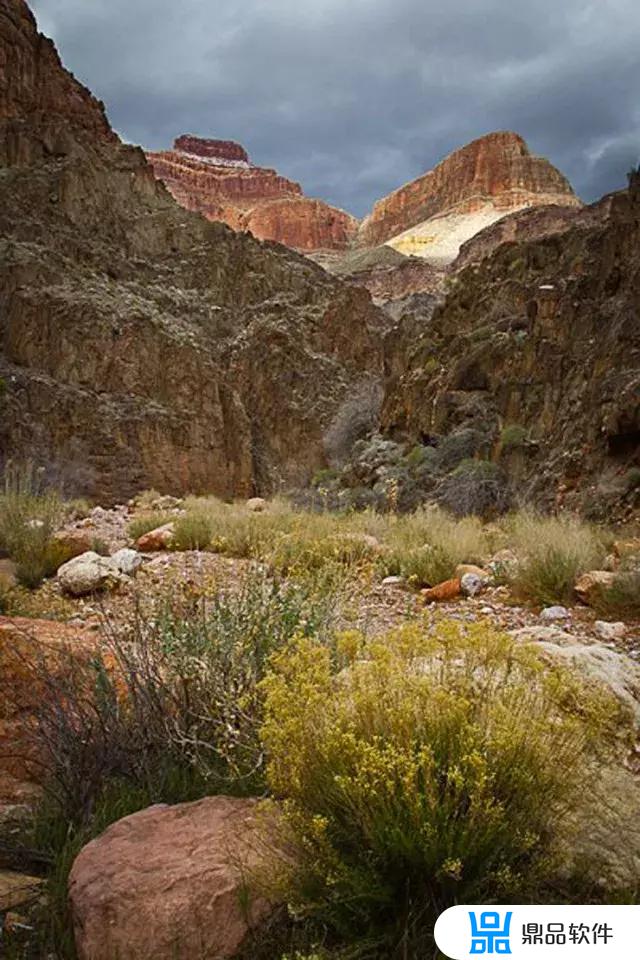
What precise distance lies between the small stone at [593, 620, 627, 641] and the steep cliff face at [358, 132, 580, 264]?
90.8 metres

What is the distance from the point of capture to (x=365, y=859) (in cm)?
155

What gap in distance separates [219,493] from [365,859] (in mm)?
33350

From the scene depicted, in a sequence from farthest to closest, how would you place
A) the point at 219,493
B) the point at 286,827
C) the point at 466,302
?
the point at 219,493
the point at 466,302
the point at 286,827

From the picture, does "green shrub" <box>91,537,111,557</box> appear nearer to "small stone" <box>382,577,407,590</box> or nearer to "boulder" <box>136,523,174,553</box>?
"boulder" <box>136,523,174,553</box>

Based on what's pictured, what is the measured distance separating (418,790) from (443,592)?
4.14 m

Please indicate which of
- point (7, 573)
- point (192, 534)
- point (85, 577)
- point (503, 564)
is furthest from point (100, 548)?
point (503, 564)

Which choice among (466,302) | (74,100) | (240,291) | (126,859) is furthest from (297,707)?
(74,100)

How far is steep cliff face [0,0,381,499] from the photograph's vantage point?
106 feet

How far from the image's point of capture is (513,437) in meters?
13.2

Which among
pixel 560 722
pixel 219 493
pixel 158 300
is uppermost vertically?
pixel 158 300

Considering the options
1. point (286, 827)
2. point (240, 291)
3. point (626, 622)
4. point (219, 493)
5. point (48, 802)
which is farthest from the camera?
point (240, 291)

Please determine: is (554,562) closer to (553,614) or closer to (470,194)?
(553,614)

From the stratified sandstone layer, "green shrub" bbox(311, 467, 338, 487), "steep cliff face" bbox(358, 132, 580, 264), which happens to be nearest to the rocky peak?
the stratified sandstone layer

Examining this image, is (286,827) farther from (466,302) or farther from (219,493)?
(219,493)
